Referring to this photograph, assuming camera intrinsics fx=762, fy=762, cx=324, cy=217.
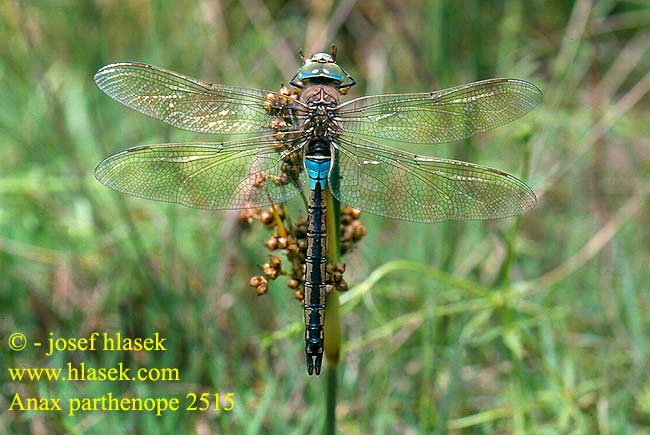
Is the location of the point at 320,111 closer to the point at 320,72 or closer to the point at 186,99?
the point at 320,72

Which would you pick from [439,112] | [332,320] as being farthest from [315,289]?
[439,112]

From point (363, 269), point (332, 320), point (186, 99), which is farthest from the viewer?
point (363, 269)

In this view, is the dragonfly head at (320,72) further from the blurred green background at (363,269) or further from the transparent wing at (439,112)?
the blurred green background at (363,269)

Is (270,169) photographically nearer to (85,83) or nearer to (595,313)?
(595,313)

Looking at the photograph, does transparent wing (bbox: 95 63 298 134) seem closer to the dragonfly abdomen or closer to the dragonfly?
the dragonfly

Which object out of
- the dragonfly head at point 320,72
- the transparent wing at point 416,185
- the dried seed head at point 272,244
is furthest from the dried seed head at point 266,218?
the dragonfly head at point 320,72

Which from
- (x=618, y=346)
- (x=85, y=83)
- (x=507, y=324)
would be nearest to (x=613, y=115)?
(x=618, y=346)
